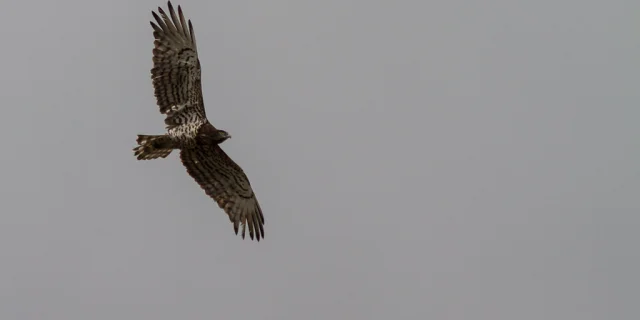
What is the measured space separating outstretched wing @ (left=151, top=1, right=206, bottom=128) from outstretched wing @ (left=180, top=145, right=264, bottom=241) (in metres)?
1.29

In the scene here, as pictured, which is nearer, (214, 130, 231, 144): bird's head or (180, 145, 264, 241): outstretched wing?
(214, 130, 231, 144): bird's head

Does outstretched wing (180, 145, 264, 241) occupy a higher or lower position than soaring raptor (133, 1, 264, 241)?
lower

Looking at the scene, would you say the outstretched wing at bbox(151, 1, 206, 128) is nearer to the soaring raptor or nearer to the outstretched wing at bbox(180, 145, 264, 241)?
the soaring raptor

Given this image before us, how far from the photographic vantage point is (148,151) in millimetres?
28250

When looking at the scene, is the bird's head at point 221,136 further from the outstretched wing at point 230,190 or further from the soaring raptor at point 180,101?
the outstretched wing at point 230,190

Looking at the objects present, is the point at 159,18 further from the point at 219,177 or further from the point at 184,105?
the point at 219,177

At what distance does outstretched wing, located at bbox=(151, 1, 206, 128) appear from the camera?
27562mm

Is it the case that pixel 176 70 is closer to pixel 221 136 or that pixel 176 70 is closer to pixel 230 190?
pixel 221 136

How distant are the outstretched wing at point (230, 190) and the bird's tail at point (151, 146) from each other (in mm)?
633

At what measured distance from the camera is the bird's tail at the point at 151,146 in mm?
28125

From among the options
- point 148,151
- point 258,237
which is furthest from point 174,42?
point 258,237

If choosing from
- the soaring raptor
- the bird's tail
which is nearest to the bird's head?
the soaring raptor

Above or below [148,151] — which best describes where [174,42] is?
above

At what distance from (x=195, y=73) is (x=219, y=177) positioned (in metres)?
2.66
